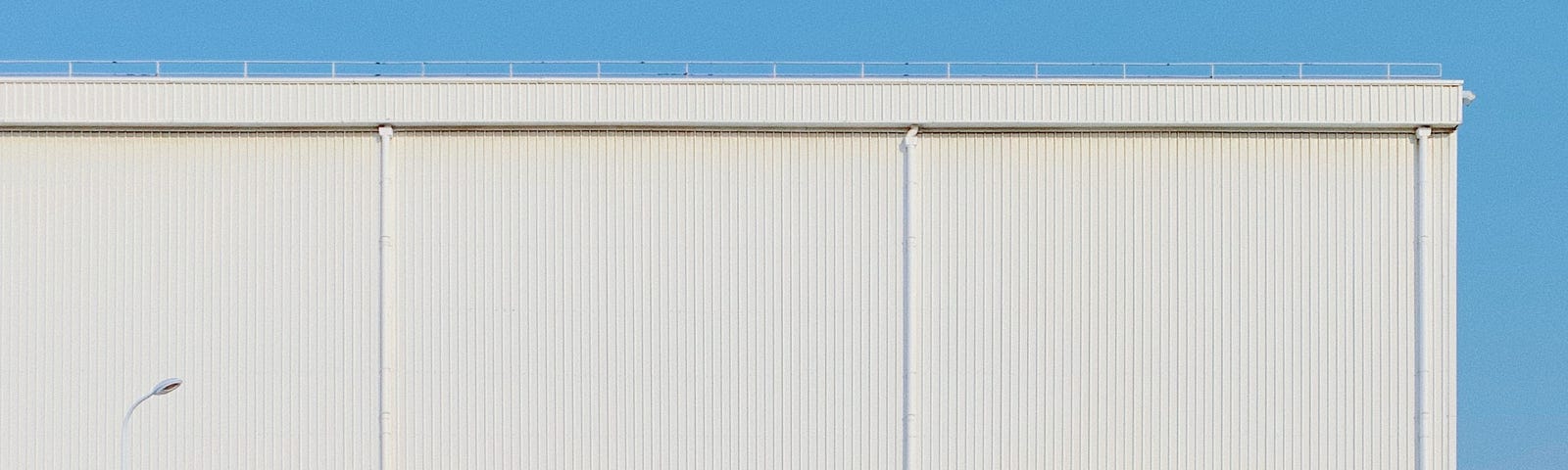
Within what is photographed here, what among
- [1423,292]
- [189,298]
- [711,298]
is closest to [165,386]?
[189,298]

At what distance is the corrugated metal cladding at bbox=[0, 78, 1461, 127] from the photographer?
28062 millimetres

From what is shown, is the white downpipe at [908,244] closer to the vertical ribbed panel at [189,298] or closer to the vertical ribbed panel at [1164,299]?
the vertical ribbed panel at [1164,299]

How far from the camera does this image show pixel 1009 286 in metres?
28.3

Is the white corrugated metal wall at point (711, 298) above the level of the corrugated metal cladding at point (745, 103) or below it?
below

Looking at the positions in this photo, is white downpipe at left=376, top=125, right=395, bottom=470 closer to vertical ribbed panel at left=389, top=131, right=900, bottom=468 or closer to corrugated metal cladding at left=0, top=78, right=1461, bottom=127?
vertical ribbed panel at left=389, top=131, right=900, bottom=468

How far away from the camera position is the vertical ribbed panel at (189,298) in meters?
28.3

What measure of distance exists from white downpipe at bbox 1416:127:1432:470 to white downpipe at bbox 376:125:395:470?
19897 mm

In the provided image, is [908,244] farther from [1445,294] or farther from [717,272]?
[1445,294]

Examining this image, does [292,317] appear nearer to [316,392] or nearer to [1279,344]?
[316,392]

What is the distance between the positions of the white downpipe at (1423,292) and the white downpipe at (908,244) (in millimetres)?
9747

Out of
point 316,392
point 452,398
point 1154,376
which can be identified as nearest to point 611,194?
point 452,398

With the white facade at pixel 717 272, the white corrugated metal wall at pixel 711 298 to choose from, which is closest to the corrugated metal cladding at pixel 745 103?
the white facade at pixel 717 272

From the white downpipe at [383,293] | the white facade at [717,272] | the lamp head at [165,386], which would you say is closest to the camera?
the lamp head at [165,386]

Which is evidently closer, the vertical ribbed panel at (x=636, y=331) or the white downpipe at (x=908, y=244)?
the white downpipe at (x=908, y=244)
